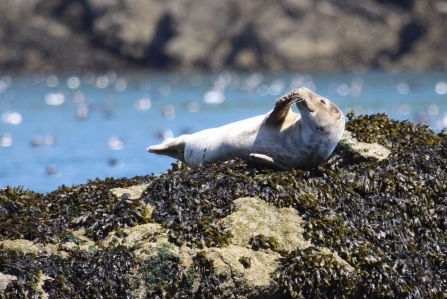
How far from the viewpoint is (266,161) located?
5742 millimetres

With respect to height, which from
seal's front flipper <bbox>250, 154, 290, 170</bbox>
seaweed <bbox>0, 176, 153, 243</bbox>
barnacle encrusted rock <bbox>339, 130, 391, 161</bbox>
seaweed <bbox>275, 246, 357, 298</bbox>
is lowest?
seaweed <bbox>275, 246, 357, 298</bbox>

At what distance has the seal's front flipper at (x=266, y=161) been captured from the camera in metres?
5.70

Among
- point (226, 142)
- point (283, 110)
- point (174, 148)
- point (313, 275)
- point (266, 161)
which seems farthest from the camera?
point (174, 148)

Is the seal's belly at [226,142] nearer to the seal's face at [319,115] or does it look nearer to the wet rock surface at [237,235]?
the wet rock surface at [237,235]

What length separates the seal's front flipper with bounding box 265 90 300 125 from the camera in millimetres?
5613

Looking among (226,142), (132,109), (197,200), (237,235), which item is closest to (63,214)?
(197,200)


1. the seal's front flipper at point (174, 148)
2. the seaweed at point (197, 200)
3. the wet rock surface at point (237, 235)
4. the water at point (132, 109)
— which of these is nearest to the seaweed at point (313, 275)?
the wet rock surface at point (237, 235)

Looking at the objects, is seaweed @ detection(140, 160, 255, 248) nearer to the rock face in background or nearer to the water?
the water

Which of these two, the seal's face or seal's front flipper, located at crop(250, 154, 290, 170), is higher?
the seal's face

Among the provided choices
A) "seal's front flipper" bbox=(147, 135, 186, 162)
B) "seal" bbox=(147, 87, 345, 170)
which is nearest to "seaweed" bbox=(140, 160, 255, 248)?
"seal" bbox=(147, 87, 345, 170)

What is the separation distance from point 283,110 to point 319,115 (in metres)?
0.32

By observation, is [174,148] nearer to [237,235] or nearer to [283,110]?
[283,110]

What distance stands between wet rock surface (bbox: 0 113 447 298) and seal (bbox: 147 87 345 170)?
0.16m

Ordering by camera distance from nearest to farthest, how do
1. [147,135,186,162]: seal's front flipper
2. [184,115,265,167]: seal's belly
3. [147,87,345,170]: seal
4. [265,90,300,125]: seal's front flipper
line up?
1. [265,90,300,125]: seal's front flipper
2. [147,87,345,170]: seal
3. [184,115,265,167]: seal's belly
4. [147,135,186,162]: seal's front flipper
